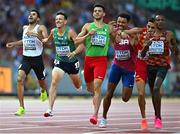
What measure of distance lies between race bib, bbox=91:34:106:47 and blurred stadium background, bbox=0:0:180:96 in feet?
57.9

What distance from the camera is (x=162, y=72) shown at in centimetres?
1419

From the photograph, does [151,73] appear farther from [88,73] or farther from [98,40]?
[88,73]

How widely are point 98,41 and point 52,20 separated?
20.8 m

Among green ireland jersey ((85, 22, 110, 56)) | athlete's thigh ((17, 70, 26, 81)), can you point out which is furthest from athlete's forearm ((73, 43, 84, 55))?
athlete's thigh ((17, 70, 26, 81))

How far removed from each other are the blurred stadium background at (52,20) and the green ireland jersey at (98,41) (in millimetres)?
17563

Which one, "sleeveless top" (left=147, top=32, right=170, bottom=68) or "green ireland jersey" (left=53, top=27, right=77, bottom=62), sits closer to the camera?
"sleeveless top" (left=147, top=32, right=170, bottom=68)

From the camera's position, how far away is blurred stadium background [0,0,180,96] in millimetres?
32219

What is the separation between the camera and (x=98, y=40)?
47.1 feet

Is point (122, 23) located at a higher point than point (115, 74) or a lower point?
higher

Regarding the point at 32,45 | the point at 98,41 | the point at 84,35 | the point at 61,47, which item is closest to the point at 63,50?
the point at 61,47

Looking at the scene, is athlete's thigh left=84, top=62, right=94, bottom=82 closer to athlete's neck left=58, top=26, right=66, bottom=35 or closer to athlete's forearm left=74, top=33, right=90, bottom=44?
athlete's forearm left=74, top=33, right=90, bottom=44

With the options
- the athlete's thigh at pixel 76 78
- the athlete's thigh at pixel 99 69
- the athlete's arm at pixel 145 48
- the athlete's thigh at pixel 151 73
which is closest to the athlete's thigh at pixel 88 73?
the athlete's thigh at pixel 99 69

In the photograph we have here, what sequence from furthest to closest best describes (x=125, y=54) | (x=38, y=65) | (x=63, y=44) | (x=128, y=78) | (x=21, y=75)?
(x=38, y=65) → (x=21, y=75) → (x=63, y=44) → (x=128, y=78) → (x=125, y=54)

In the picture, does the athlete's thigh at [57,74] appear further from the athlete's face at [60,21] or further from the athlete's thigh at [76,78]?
the athlete's face at [60,21]
